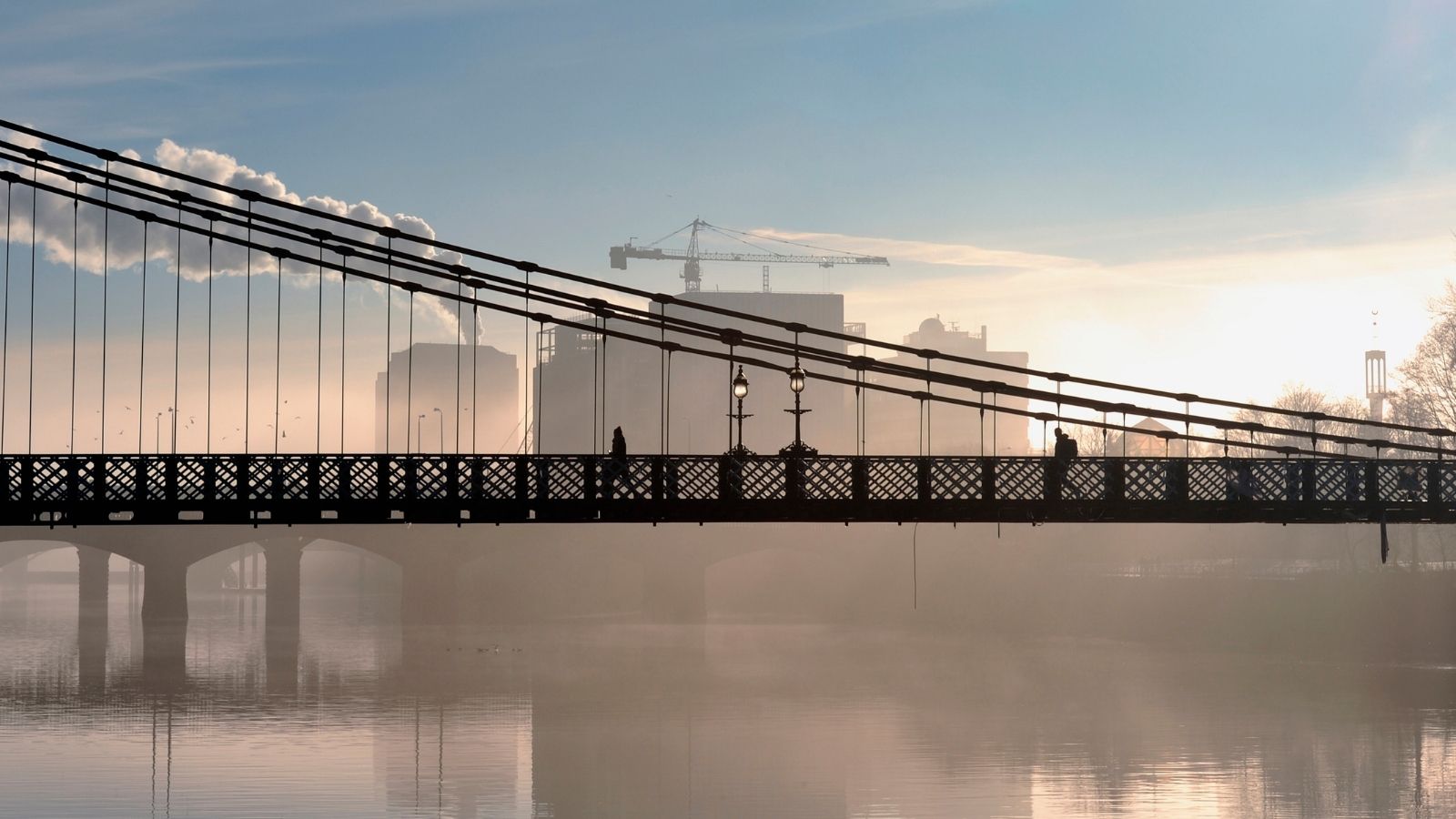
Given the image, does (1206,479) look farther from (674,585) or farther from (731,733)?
(674,585)

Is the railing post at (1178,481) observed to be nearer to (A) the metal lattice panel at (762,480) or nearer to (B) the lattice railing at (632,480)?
(B) the lattice railing at (632,480)

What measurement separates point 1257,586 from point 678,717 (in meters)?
39.7

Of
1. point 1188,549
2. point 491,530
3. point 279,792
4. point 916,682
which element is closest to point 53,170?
point 279,792

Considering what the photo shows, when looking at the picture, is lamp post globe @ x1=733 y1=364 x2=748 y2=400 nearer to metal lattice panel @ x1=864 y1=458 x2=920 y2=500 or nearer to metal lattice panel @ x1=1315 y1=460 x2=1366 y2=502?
metal lattice panel @ x1=864 y1=458 x2=920 y2=500

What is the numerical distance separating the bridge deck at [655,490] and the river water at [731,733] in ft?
22.4

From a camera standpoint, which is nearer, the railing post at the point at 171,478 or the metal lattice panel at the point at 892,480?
the railing post at the point at 171,478

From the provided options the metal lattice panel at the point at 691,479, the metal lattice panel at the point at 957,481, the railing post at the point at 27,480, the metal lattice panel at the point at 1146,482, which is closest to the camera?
the railing post at the point at 27,480

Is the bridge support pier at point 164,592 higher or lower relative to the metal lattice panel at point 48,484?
lower

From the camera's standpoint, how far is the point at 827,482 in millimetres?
46125

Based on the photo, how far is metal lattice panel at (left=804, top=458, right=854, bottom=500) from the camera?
4575cm

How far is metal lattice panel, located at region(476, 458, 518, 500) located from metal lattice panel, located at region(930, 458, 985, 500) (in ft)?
36.3

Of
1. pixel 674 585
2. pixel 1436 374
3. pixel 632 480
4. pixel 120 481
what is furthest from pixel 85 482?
pixel 674 585

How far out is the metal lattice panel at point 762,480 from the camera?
45625mm

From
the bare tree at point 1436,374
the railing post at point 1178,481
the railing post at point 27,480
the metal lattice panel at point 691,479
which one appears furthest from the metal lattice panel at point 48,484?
the bare tree at point 1436,374
